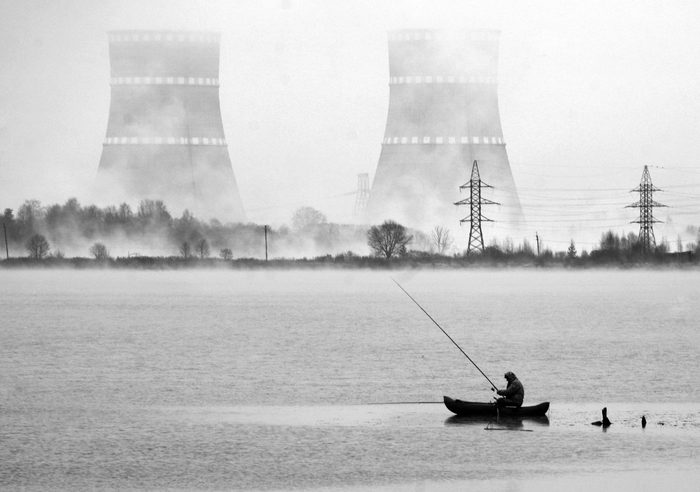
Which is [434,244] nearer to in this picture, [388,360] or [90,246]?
[90,246]

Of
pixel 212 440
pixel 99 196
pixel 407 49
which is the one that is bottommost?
pixel 212 440

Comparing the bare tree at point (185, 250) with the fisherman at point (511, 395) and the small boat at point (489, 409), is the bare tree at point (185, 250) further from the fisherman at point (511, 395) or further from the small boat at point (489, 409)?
the fisherman at point (511, 395)

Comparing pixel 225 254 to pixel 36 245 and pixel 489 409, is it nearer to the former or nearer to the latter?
pixel 36 245

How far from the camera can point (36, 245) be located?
5741 cm

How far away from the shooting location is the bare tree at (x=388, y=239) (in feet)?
172

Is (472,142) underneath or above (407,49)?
underneath

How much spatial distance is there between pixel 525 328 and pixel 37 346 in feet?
42.2

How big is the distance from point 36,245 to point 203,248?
25.4 feet

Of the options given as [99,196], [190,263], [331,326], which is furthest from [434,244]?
[331,326]

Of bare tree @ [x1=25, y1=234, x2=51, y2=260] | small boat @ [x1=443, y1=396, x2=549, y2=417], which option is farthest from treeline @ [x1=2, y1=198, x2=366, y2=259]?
small boat @ [x1=443, y1=396, x2=549, y2=417]

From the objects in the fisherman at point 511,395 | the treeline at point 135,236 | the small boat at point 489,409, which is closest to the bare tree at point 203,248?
the treeline at point 135,236

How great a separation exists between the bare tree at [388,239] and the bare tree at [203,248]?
287 inches

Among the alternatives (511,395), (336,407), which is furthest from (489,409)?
(336,407)

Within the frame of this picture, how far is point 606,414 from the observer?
13.9 meters
